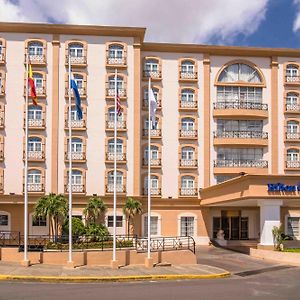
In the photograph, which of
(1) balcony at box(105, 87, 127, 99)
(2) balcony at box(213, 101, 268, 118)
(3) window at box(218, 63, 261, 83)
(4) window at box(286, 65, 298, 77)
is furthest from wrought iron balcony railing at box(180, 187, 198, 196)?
(4) window at box(286, 65, 298, 77)

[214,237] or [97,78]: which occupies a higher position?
[97,78]

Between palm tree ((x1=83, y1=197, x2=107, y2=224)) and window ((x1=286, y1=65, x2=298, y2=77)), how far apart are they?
73.8 ft

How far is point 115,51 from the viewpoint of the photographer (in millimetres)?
50188

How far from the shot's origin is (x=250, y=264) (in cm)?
3425

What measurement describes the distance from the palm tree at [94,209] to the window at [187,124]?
10897mm

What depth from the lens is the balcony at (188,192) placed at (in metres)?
51.4

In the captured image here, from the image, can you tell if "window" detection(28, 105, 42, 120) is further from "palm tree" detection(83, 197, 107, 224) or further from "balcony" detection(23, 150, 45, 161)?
"palm tree" detection(83, 197, 107, 224)

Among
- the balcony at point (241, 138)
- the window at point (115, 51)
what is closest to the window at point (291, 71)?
the balcony at point (241, 138)

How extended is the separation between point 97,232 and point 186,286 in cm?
1747

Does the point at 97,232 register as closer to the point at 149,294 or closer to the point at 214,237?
the point at 214,237

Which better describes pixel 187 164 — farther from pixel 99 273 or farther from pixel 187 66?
pixel 99 273

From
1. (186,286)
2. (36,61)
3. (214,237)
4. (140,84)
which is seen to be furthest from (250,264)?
(36,61)

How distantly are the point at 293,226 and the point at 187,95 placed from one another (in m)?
16.3

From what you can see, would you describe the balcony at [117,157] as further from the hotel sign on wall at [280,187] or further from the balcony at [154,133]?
the hotel sign on wall at [280,187]
